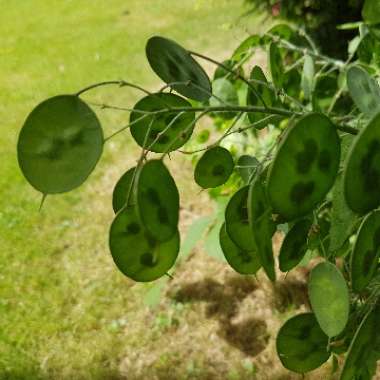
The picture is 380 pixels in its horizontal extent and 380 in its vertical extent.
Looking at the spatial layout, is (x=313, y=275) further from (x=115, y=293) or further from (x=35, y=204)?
(x=35, y=204)

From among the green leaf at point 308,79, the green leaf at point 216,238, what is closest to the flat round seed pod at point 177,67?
the green leaf at point 308,79

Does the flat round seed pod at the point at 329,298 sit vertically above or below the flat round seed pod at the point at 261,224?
below

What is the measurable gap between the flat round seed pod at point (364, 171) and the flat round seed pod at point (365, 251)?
32 mm

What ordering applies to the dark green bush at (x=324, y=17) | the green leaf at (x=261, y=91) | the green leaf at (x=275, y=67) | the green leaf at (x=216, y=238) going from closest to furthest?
1. the green leaf at (x=261, y=91)
2. the green leaf at (x=275, y=67)
3. the green leaf at (x=216, y=238)
4. the dark green bush at (x=324, y=17)

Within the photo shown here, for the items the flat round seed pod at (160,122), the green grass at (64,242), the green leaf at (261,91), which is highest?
the flat round seed pod at (160,122)

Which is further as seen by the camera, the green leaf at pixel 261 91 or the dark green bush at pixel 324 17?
the dark green bush at pixel 324 17

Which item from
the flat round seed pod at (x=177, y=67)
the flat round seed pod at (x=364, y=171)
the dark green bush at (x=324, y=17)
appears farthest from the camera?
the dark green bush at (x=324, y=17)

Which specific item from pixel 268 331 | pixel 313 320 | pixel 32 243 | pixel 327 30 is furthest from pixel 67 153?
pixel 327 30

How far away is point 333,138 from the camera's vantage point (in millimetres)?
418

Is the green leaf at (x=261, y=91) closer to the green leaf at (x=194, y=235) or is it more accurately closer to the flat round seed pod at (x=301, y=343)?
the flat round seed pod at (x=301, y=343)

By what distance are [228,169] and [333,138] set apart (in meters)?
0.17

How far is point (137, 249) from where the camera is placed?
0.46 metres

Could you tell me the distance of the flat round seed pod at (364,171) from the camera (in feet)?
1.26

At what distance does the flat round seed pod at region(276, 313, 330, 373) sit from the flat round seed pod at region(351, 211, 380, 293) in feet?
0.39
